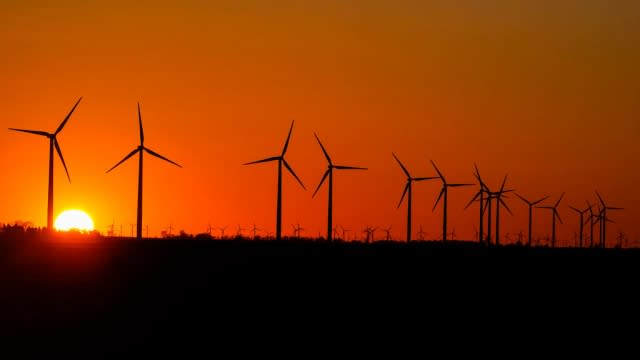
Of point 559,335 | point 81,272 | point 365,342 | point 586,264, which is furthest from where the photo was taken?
point 586,264

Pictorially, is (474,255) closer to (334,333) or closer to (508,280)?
(508,280)

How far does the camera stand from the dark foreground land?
7669cm

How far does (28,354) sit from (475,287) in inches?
1665

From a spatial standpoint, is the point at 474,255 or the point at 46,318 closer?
→ the point at 46,318

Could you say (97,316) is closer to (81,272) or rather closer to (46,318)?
(46,318)

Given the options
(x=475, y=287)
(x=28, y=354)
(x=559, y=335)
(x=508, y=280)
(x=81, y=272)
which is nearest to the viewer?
(x=28, y=354)

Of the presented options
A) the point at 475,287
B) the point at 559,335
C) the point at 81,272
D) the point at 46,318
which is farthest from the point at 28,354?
the point at 475,287

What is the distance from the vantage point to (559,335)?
80.8 meters

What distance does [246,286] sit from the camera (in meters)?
89.2

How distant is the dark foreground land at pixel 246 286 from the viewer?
7669cm

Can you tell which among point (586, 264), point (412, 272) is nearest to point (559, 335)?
point (412, 272)

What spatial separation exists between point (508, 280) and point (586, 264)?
25815 millimetres

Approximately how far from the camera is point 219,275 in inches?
3676

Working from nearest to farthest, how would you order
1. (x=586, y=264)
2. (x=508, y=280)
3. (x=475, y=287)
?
(x=475, y=287) → (x=508, y=280) → (x=586, y=264)
